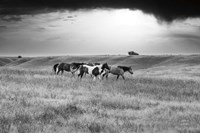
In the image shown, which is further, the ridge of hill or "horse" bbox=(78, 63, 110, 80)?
the ridge of hill

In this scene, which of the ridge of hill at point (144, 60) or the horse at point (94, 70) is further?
the ridge of hill at point (144, 60)

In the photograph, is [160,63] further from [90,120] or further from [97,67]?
[90,120]

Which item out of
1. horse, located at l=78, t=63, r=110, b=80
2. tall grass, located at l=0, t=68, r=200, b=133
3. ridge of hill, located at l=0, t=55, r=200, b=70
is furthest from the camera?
ridge of hill, located at l=0, t=55, r=200, b=70

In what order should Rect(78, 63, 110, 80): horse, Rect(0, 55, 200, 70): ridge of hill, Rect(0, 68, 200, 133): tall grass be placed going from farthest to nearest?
Rect(0, 55, 200, 70): ridge of hill → Rect(78, 63, 110, 80): horse → Rect(0, 68, 200, 133): tall grass

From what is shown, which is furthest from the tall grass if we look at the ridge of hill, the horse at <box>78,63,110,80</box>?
the ridge of hill

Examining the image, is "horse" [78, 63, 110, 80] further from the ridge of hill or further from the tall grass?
the ridge of hill

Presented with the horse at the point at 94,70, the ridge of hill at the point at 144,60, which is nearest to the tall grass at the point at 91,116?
the horse at the point at 94,70

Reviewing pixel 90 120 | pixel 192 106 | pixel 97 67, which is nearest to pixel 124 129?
pixel 90 120

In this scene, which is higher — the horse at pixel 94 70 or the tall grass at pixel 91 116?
the horse at pixel 94 70

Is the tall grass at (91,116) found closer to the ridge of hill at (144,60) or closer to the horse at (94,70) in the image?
the horse at (94,70)

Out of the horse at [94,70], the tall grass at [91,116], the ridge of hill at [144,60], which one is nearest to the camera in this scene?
the tall grass at [91,116]

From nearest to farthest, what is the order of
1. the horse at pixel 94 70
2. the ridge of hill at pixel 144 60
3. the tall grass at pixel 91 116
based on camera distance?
the tall grass at pixel 91 116
the horse at pixel 94 70
the ridge of hill at pixel 144 60

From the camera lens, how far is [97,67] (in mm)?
29328

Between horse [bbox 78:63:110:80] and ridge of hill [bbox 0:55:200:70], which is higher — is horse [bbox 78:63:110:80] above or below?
above
